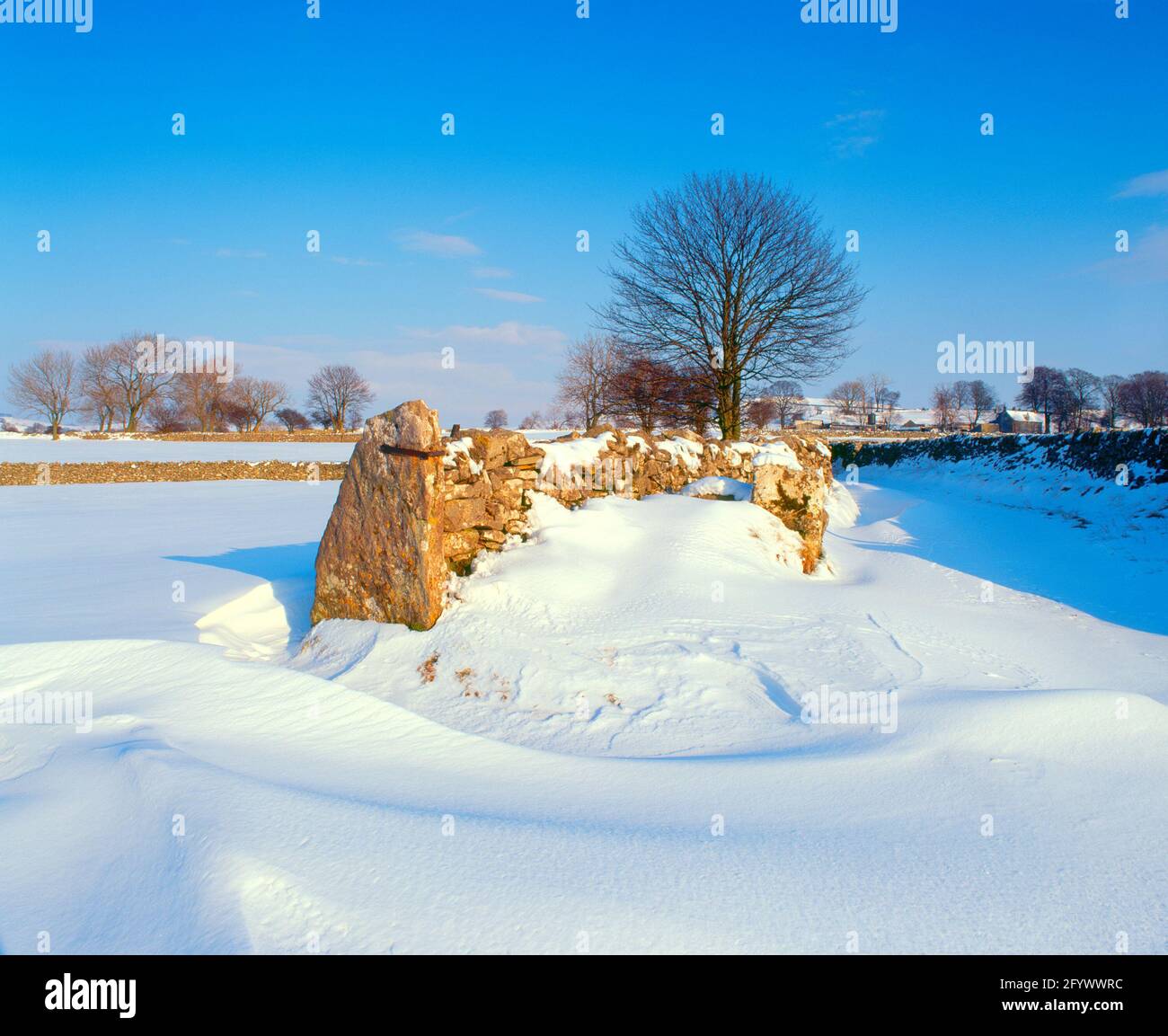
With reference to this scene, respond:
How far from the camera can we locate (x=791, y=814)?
3.28m

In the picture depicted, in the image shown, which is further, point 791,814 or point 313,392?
point 313,392

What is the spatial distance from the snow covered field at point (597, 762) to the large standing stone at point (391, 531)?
0.24 meters

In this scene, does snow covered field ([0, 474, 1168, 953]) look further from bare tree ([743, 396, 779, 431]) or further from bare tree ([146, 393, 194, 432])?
bare tree ([146, 393, 194, 432])

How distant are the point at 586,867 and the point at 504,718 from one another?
200 cm

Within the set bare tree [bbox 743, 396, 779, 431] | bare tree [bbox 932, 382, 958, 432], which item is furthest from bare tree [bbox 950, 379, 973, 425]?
bare tree [bbox 743, 396, 779, 431]

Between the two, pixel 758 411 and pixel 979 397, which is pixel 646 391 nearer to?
pixel 758 411

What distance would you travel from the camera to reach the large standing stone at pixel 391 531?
5.71 metres

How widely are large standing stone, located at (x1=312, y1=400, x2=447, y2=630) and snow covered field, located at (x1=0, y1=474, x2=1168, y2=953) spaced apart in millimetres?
235

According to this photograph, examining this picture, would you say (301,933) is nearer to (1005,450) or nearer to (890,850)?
(890,850)

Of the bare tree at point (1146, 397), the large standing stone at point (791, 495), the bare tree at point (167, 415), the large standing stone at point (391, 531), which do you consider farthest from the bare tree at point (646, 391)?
the bare tree at point (1146, 397)

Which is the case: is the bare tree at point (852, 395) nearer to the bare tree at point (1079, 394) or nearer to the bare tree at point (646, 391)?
the bare tree at point (1079, 394)

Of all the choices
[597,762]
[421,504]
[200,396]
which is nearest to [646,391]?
[421,504]

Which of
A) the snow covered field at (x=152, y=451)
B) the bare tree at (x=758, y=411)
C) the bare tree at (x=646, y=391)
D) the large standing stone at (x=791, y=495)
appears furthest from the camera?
the snow covered field at (x=152, y=451)
